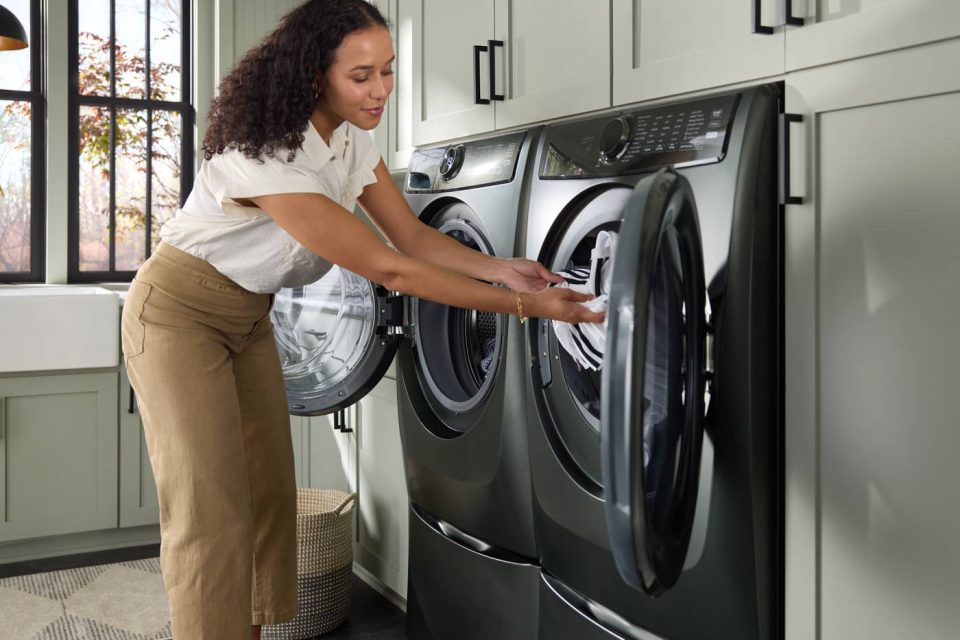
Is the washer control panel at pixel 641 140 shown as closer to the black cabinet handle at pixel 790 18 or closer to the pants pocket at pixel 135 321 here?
the black cabinet handle at pixel 790 18

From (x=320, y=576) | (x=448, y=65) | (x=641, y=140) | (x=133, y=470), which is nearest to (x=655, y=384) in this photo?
(x=641, y=140)

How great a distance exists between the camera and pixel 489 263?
188 cm

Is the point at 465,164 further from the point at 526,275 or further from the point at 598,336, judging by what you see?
the point at 598,336

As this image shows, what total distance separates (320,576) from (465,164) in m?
1.29

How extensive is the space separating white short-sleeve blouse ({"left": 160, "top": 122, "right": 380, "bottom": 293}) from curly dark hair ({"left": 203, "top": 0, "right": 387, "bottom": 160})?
3cm

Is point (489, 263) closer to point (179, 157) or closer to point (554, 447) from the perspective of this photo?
point (554, 447)

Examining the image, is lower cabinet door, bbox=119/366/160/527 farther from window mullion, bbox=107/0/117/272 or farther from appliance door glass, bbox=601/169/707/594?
appliance door glass, bbox=601/169/707/594

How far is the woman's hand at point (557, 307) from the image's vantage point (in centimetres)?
155

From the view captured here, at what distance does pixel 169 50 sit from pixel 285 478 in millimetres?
2571

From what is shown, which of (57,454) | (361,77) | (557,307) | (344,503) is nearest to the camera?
(557,307)

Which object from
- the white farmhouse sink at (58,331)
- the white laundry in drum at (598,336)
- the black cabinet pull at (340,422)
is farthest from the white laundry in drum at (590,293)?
the white farmhouse sink at (58,331)

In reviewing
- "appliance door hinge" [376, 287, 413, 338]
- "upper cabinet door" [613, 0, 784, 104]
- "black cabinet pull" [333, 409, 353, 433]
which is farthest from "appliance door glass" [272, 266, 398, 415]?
"upper cabinet door" [613, 0, 784, 104]

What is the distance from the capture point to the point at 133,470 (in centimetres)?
351

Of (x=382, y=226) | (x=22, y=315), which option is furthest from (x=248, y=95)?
(x=22, y=315)
